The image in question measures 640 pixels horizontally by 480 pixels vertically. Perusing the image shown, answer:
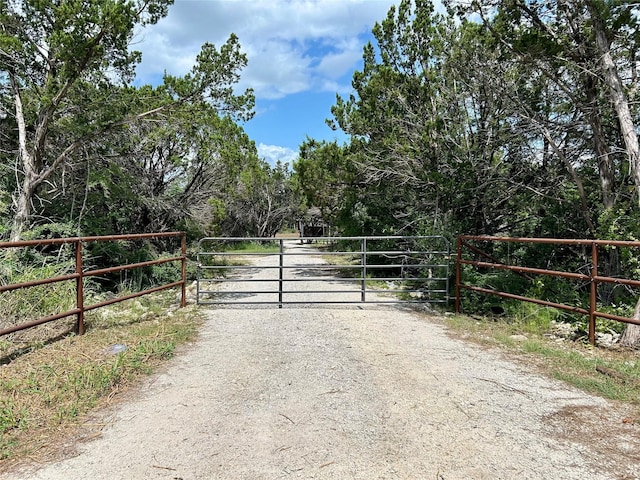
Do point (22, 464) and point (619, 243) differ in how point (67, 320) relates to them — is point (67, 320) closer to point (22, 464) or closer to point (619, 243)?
point (22, 464)

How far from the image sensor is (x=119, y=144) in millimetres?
10500

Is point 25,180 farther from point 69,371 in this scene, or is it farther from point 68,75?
point 69,371

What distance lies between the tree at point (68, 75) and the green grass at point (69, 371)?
4362 millimetres

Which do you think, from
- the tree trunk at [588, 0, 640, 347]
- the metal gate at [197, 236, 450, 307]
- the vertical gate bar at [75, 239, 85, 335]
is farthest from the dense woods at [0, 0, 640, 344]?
the vertical gate bar at [75, 239, 85, 335]

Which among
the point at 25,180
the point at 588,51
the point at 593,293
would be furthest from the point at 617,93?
the point at 25,180

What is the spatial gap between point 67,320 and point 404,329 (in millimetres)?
4612

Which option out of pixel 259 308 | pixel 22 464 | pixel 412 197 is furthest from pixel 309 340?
pixel 412 197

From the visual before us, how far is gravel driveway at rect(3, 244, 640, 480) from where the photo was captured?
2525mm

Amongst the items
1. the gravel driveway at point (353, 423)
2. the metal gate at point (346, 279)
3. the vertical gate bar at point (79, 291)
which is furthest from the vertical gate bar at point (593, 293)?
the vertical gate bar at point (79, 291)

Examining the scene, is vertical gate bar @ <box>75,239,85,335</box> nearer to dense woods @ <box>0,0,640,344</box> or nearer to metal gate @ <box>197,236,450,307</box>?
metal gate @ <box>197,236,450,307</box>

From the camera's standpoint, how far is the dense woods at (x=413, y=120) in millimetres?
6758

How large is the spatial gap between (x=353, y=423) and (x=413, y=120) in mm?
8508

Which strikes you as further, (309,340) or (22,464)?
(309,340)

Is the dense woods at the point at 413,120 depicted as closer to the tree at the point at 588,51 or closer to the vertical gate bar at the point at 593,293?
the tree at the point at 588,51
